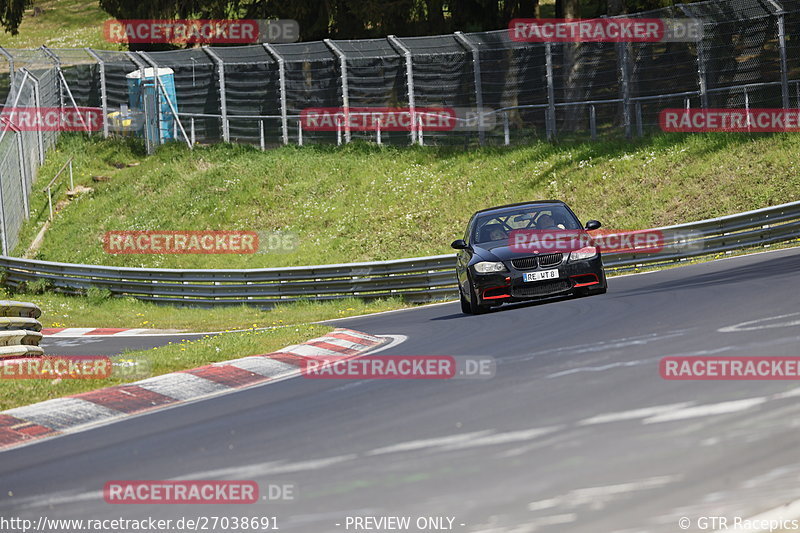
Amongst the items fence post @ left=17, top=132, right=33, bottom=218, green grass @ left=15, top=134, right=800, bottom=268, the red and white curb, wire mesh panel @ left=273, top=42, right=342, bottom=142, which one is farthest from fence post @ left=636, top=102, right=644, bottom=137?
fence post @ left=17, top=132, right=33, bottom=218

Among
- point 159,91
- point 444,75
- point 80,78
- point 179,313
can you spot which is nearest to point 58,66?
point 80,78

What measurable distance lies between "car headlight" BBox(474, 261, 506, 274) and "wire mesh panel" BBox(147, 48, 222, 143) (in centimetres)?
2174

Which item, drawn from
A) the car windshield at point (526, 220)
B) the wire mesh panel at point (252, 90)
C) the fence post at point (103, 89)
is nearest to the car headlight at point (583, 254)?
the car windshield at point (526, 220)

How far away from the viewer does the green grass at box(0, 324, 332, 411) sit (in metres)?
9.93

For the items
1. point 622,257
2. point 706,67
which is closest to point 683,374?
point 622,257

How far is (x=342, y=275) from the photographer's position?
22.8 metres

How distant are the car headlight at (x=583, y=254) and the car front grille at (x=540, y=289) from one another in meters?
0.33

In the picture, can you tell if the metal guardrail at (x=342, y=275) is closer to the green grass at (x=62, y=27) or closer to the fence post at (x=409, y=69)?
the fence post at (x=409, y=69)

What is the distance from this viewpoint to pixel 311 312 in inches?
873

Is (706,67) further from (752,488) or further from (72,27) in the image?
(72,27)

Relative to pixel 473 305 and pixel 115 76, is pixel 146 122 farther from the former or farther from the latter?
pixel 473 305

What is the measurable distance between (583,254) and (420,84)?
56.8 feet

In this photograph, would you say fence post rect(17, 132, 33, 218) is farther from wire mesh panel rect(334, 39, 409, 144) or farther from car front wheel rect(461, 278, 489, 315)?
car front wheel rect(461, 278, 489, 315)

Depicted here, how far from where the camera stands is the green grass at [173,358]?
9.93 m
